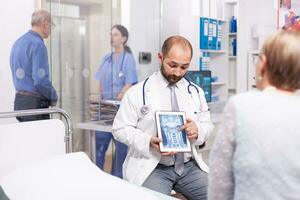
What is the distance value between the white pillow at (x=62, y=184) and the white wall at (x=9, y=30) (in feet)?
6.38

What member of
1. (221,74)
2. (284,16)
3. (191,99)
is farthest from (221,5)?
(191,99)

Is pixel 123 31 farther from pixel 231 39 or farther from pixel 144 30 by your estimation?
pixel 231 39

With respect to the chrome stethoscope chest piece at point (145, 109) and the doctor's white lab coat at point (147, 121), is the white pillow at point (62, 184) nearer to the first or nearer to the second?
the doctor's white lab coat at point (147, 121)

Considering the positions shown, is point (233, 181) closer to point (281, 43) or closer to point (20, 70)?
point (281, 43)

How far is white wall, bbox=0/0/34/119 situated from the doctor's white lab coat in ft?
6.00

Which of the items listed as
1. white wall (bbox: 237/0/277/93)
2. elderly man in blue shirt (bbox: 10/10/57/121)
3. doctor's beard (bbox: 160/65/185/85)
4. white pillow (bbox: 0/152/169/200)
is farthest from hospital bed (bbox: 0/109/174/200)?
white wall (bbox: 237/0/277/93)

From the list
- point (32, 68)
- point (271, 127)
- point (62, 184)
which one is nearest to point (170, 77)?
point (62, 184)

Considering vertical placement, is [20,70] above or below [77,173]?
above

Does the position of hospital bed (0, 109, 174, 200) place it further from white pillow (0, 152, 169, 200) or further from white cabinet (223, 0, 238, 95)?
white cabinet (223, 0, 238, 95)

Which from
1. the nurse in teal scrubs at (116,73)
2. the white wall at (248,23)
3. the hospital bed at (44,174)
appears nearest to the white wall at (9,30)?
the nurse in teal scrubs at (116,73)

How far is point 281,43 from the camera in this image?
3.43ft

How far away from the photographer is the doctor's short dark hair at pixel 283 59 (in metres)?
1.04

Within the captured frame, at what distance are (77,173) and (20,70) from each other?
1.87 meters

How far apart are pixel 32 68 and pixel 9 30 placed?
1.84 ft
